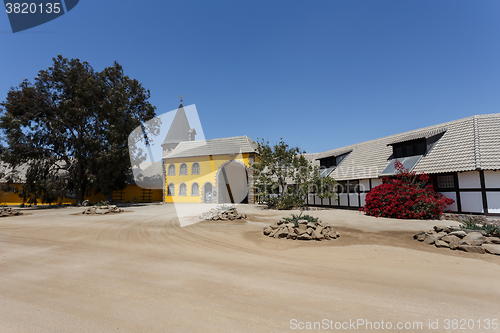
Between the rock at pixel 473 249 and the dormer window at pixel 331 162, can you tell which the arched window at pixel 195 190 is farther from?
the rock at pixel 473 249

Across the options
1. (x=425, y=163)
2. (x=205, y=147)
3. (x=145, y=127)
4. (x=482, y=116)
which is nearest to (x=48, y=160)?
(x=145, y=127)

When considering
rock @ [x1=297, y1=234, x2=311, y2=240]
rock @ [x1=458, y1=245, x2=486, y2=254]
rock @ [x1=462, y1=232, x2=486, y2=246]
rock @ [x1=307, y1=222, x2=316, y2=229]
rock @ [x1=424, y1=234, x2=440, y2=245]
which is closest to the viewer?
rock @ [x1=458, y1=245, x2=486, y2=254]

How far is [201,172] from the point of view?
31625mm

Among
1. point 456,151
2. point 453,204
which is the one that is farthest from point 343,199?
point 456,151

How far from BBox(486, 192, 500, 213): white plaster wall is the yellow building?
19753 mm

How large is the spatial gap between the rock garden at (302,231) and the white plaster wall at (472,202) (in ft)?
28.8

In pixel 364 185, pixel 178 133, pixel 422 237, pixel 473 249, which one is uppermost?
pixel 178 133

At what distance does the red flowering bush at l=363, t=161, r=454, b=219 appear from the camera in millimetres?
13305

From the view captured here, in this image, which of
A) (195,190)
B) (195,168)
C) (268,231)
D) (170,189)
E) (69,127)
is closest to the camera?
(268,231)

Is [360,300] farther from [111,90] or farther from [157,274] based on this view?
[111,90]

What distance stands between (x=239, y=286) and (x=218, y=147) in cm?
2775

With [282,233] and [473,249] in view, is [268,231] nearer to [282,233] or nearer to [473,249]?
[282,233]

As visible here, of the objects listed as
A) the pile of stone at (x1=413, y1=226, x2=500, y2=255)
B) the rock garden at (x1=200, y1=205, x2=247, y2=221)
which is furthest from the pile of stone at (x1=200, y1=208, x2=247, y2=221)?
the pile of stone at (x1=413, y1=226, x2=500, y2=255)

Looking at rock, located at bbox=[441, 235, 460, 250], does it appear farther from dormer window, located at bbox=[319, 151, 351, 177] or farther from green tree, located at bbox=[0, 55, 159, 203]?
green tree, located at bbox=[0, 55, 159, 203]
